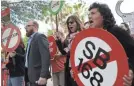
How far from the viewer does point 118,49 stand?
2205mm

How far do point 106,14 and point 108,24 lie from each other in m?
0.08

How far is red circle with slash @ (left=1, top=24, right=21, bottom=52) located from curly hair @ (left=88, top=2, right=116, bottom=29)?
3367mm

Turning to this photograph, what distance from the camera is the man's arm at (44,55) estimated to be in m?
4.19

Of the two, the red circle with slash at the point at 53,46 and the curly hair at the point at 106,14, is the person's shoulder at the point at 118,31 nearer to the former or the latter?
the curly hair at the point at 106,14

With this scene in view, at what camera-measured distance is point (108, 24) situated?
283 centimetres

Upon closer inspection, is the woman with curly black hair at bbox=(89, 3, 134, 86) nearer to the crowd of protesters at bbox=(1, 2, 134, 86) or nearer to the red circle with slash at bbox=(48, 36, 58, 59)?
the crowd of protesters at bbox=(1, 2, 134, 86)

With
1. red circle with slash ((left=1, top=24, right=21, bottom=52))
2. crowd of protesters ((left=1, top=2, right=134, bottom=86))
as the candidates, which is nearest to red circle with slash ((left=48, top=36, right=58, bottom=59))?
crowd of protesters ((left=1, top=2, right=134, bottom=86))

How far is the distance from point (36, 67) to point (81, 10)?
835 inches

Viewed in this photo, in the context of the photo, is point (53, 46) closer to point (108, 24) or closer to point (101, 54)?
point (108, 24)

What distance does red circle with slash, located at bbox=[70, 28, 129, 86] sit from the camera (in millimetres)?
2201

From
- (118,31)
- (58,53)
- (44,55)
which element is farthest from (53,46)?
(118,31)

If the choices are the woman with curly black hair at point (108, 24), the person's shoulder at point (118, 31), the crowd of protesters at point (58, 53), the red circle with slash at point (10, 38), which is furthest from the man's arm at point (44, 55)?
the red circle with slash at point (10, 38)

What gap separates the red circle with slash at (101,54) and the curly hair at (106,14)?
424mm

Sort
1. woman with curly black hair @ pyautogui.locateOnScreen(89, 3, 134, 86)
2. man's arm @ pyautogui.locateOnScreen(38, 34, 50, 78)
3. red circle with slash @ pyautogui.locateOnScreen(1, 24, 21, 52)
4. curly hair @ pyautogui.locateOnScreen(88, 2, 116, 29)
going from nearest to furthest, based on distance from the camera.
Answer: woman with curly black hair @ pyautogui.locateOnScreen(89, 3, 134, 86) < curly hair @ pyautogui.locateOnScreen(88, 2, 116, 29) < man's arm @ pyautogui.locateOnScreen(38, 34, 50, 78) < red circle with slash @ pyautogui.locateOnScreen(1, 24, 21, 52)
